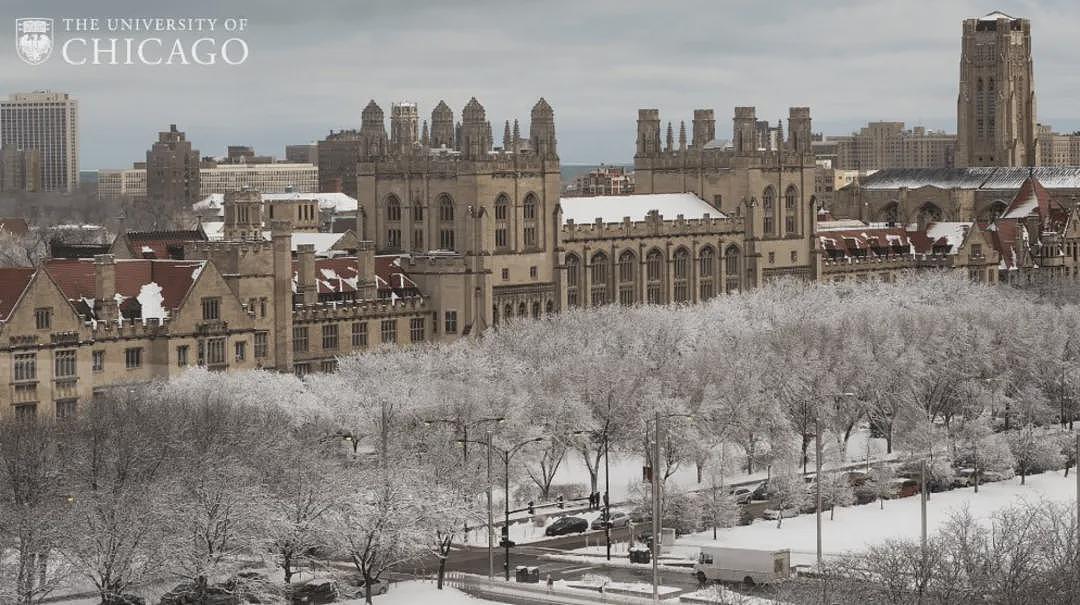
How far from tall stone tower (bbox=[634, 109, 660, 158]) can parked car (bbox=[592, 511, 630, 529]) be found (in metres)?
80.6

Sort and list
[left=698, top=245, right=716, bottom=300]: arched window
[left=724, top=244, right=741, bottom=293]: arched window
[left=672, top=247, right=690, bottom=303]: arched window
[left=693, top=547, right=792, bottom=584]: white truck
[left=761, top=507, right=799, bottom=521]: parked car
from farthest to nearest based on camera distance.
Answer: [left=724, top=244, right=741, bottom=293]: arched window → [left=698, top=245, right=716, bottom=300]: arched window → [left=672, top=247, right=690, bottom=303]: arched window → [left=761, top=507, right=799, bottom=521]: parked car → [left=693, top=547, right=792, bottom=584]: white truck

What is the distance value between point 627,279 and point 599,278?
10.9ft

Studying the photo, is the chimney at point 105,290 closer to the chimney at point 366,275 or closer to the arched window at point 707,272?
the chimney at point 366,275

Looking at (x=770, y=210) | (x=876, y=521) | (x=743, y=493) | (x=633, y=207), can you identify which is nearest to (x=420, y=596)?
(x=876, y=521)

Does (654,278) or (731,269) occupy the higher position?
(731,269)

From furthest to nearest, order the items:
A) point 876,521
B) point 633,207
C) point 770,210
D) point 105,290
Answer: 1. point 770,210
2. point 633,207
3. point 105,290
4. point 876,521

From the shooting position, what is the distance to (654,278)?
180750 millimetres

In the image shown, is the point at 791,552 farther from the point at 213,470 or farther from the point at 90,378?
the point at 90,378

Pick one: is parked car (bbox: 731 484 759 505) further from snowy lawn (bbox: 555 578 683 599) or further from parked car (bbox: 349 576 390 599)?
parked car (bbox: 349 576 390 599)

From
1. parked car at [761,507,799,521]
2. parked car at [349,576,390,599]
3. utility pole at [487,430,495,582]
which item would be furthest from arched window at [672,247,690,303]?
parked car at [349,576,390,599]

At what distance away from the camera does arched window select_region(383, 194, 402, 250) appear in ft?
555

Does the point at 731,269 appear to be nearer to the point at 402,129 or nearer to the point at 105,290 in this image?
the point at 402,129

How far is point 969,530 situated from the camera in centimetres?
10631

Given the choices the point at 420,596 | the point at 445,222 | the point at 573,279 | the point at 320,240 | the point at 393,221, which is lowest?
the point at 420,596
